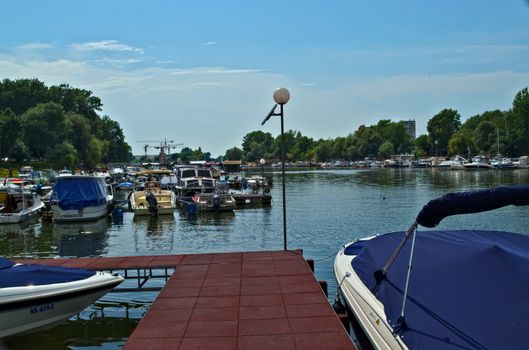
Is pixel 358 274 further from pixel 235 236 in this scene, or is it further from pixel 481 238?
pixel 235 236

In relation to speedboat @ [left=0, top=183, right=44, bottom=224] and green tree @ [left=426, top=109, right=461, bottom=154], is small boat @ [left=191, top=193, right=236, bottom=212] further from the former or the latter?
green tree @ [left=426, top=109, right=461, bottom=154]

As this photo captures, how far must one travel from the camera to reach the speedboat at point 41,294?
1052 cm

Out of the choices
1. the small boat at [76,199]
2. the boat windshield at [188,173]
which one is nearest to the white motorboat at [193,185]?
the boat windshield at [188,173]

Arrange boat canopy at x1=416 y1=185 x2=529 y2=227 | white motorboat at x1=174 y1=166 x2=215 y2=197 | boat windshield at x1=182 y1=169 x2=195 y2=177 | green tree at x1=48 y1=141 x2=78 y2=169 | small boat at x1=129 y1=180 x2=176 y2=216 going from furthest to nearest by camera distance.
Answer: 1. green tree at x1=48 y1=141 x2=78 y2=169
2. boat windshield at x1=182 y1=169 x2=195 y2=177
3. white motorboat at x1=174 y1=166 x2=215 y2=197
4. small boat at x1=129 y1=180 x2=176 y2=216
5. boat canopy at x1=416 y1=185 x2=529 y2=227

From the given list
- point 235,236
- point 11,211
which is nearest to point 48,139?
point 11,211

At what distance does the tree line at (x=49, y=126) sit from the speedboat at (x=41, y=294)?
88031mm

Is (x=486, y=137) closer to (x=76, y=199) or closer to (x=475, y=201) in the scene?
(x=76, y=199)

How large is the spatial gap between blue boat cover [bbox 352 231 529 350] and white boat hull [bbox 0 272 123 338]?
582cm

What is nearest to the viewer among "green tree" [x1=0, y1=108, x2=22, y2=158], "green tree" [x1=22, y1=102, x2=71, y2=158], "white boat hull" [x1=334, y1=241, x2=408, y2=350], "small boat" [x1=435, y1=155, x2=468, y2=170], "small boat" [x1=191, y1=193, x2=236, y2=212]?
"white boat hull" [x1=334, y1=241, x2=408, y2=350]

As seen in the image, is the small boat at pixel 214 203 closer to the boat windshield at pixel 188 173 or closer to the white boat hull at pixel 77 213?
the white boat hull at pixel 77 213

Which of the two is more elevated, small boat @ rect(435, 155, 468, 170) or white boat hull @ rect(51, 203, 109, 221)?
small boat @ rect(435, 155, 468, 170)

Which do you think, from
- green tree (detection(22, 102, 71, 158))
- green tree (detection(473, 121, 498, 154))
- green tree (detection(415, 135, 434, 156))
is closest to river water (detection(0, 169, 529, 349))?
green tree (detection(22, 102, 71, 158))

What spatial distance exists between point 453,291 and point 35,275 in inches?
317

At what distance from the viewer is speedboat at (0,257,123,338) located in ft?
34.5
